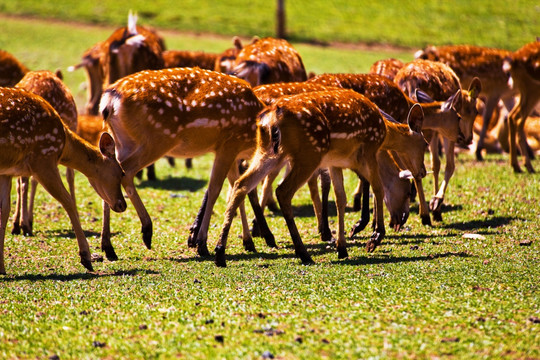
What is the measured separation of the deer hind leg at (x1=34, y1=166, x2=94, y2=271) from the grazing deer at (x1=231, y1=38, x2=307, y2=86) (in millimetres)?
4543

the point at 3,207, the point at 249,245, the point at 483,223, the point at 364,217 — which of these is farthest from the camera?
the point at 483,223

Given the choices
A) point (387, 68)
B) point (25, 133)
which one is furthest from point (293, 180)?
point (387, 68)

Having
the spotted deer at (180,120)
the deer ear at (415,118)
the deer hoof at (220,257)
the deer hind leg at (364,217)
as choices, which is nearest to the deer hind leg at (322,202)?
the deer hind leg at (364,217)

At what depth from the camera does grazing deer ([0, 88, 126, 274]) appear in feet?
25.7

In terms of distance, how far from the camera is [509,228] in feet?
32.9

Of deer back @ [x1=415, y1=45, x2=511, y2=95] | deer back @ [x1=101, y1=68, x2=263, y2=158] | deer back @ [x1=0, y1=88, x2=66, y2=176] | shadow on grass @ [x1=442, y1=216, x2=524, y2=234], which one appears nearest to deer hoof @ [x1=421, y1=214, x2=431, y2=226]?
shadow on grass @ [x1=442, y1=216, x2=524, y2=234]

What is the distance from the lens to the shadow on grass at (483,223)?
10255mm

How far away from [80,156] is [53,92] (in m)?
2.62

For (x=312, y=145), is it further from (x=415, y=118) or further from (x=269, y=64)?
(x=269, y=64)

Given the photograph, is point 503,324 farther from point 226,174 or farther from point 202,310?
point 226,174

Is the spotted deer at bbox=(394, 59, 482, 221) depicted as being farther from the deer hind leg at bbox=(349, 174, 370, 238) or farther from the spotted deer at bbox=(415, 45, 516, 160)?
the spotted deer at bbox=(415, 45, 516, 160)

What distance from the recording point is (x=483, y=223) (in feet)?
34.2

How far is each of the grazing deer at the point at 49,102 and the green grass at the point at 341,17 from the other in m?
23.8

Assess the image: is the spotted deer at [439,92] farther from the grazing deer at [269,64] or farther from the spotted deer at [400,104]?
the grazing deer at [269,64]
